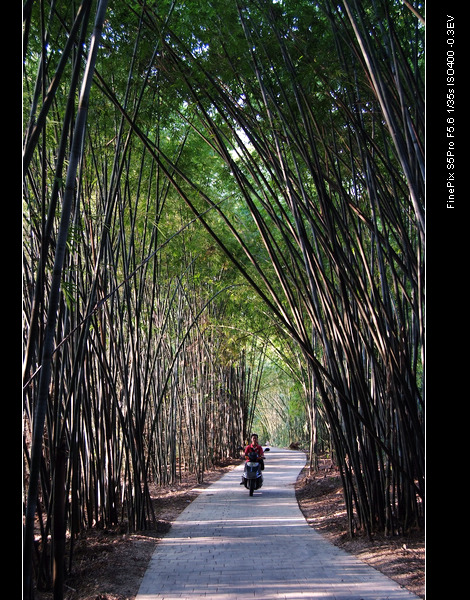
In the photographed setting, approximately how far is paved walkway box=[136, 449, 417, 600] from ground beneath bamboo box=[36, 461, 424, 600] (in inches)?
2.9

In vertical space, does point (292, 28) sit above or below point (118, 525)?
above

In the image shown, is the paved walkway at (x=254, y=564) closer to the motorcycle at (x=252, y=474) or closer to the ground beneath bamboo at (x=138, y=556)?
the ground beneath bamboo at (x=138, y=556)

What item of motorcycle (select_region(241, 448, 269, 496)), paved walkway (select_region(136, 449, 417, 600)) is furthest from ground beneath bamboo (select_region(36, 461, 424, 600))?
motorcycle (select_region(241, 448, 269, 496))

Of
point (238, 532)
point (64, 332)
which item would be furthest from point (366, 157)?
point (238, 532)

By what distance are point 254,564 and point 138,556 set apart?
763 millimetres

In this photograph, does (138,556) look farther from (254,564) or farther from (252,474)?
(252,474)

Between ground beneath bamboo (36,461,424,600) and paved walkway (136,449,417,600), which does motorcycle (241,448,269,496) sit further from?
ground beneath bamboo (36,461,424,600)

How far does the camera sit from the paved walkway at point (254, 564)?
2504mm

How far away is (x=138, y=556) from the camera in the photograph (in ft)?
10.9

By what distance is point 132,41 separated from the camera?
3.28 metres

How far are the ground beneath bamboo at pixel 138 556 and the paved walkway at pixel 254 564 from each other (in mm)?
73
